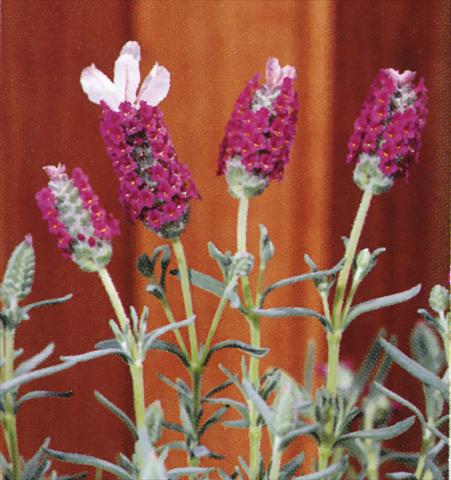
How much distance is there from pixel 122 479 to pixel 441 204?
14.8 inches

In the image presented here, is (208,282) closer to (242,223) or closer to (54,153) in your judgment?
(242,223)

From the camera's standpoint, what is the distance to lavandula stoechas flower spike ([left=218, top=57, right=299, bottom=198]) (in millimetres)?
572

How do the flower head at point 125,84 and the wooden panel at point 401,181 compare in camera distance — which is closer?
the flower head at point 125,84

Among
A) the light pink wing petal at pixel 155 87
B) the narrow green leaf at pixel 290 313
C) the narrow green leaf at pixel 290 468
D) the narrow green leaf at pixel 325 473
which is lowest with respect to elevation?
the narrow green leaf at pixel 290 468

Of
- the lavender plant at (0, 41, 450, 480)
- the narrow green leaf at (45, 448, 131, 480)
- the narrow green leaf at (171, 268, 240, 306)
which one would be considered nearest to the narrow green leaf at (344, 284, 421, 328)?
the lavender plant at (0, 41, 450, 480)

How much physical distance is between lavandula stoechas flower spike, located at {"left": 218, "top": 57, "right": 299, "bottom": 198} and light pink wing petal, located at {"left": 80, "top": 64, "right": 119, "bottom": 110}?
0.31ft

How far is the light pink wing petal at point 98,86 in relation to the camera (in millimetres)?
582

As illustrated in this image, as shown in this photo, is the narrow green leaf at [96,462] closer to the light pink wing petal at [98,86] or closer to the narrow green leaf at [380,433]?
the narrow green leaf at [380,433]

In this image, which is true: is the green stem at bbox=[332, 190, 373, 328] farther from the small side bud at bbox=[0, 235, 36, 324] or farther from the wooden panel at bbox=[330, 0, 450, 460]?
the small side bud at bbox=[0, 235, 36, 324]

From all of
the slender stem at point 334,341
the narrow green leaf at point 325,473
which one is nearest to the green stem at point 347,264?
the slender stem at point 334,341

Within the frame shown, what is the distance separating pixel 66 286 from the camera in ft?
2.21

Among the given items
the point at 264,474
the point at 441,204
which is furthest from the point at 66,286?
the point at 441,204

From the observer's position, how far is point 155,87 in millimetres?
591

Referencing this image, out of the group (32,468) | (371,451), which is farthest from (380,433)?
(32,468)
